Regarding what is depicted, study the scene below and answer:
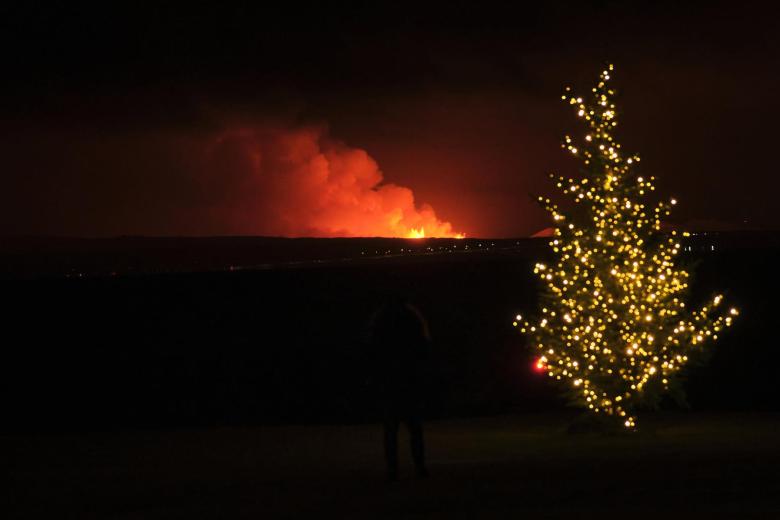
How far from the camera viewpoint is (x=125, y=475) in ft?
57.1

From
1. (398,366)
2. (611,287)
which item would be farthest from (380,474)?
(611,287)

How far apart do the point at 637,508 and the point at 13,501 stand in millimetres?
7110

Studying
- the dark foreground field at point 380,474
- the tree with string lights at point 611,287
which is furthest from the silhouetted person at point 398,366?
the tree with string lights at point 611,287

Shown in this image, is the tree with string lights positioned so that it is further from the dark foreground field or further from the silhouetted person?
the silhouetted person

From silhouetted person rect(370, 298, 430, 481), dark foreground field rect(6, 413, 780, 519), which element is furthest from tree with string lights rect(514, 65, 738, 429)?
silhouetted person rect(370, 298, 430, 481)

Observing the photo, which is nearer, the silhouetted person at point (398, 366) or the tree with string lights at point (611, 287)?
the silhouetted person at point (398, 366)

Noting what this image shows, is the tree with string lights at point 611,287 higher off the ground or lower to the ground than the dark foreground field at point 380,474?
higher

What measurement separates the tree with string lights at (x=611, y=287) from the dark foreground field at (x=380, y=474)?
42.8 inches

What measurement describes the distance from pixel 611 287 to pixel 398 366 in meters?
7.61

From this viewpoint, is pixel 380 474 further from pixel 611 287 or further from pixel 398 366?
pixel 611 287

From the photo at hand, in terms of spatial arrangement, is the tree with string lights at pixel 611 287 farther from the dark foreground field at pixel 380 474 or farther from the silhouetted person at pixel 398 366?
the silhouetted person at pixel 398 366

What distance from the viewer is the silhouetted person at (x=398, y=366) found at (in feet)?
49.8

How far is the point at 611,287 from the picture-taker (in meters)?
21.9

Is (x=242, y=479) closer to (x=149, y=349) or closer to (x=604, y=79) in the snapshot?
(x=604, y=79)
